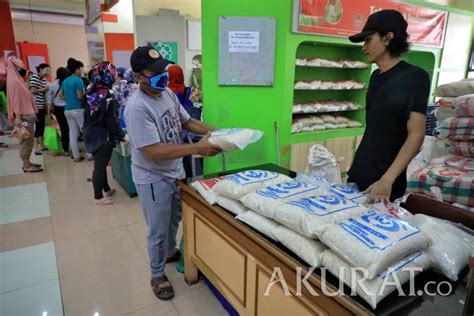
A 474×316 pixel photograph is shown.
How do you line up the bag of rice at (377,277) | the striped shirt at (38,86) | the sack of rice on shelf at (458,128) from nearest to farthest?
the bag of rice at (377,277) < the sack of rice on shelf at (458,128) < the striped shirt at (38,86)

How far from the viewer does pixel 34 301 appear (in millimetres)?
2084

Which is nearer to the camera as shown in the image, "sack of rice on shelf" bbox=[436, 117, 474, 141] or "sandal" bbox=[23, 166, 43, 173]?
"sack of rice on shelf" bbox=[436, 117, 474, 141]

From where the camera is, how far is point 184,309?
79.9 inches

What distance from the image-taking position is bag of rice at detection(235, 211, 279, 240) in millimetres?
1234

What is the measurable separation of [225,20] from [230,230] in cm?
218

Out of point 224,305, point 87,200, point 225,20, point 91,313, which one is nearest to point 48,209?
point 87,200

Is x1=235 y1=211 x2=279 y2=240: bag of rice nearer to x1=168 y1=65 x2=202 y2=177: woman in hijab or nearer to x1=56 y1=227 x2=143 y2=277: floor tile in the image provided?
x1=56 y1=227 x2=143 y2=277: floor tile

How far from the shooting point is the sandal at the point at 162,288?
210 centimetres

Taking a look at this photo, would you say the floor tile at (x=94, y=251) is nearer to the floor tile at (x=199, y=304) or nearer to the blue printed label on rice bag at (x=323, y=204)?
the floor tile at (x=199, y=304)

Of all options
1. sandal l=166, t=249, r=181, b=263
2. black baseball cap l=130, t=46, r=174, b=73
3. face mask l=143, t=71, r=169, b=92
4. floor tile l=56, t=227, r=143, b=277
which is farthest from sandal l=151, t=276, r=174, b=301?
black baseball cap l=130, t=46, r=174, b=73

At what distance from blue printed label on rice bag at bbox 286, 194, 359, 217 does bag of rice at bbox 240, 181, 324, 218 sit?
63mm

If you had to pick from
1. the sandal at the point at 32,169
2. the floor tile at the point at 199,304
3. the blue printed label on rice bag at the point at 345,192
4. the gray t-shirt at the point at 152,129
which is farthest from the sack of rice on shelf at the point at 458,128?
the sandal at the point at 32,169

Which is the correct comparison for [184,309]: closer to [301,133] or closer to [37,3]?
[301,133]

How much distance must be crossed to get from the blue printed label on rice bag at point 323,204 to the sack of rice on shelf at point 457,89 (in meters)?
1.42
